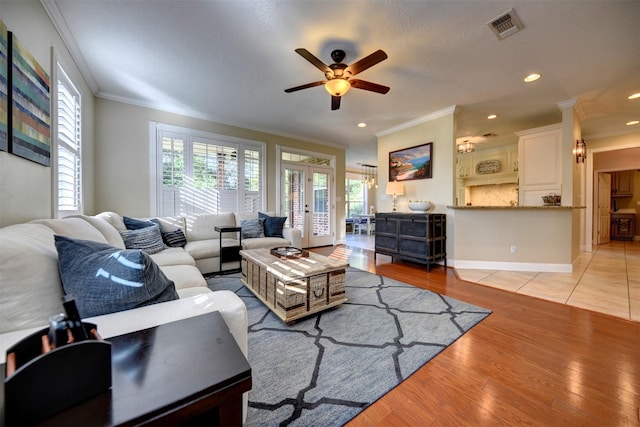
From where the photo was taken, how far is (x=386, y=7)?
6.26ft

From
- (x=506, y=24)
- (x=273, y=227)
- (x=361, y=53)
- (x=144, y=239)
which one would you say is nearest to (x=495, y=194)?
(x=506, y=24)

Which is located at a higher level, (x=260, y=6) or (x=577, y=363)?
(x=260, y=6)

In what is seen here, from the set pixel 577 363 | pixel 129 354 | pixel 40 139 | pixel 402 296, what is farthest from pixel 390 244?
pixel 40 139

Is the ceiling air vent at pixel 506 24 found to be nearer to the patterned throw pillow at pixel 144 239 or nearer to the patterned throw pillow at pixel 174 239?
the patterned throw pillow at pixel 144 239

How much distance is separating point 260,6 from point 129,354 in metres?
2.38

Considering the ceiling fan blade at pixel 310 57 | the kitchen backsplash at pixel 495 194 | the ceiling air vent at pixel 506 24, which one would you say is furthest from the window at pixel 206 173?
the kitchen backsplash at pixel 495 194

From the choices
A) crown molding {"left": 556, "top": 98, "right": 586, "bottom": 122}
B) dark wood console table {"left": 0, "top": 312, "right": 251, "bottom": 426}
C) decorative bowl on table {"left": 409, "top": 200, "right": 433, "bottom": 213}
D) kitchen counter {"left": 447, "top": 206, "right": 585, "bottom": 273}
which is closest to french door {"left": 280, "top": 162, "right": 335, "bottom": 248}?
decorative bowl on table {"left": 409, "top": 200, "right": 433, "bottom": 213}

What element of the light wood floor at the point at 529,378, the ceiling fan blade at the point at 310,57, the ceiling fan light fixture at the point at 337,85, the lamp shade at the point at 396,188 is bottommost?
the light wood floor at the point at 529,378

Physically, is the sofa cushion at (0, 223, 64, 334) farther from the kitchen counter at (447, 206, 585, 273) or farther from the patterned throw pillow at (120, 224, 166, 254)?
the kitchen counter at (447, 206, 585, 273)

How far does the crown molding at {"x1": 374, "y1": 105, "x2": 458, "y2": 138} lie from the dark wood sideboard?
5.46ft

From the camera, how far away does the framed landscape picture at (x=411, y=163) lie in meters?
4.20

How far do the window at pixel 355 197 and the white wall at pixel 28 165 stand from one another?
801 cm

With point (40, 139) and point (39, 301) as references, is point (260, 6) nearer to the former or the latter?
point (40, 139)

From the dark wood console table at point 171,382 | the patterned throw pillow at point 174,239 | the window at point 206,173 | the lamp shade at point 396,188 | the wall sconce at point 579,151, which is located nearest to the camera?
the dark wood console table at point 171,382
